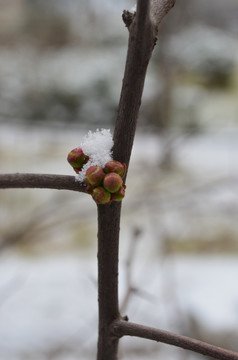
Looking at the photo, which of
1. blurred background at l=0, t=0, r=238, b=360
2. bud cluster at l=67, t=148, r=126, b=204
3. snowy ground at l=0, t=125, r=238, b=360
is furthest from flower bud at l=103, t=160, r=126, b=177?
snowy ground at l=0, t=125, r=238, b=360

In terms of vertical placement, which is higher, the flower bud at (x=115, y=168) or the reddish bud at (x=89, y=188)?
the flower bud at (x=115, y=168)

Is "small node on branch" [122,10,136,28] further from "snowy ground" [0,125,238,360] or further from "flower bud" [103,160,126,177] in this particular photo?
"snowy ground" [0,125,238,360]

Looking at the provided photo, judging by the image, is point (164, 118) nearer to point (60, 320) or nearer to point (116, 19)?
point (60, 320)

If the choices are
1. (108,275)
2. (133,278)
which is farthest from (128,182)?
(108,275)

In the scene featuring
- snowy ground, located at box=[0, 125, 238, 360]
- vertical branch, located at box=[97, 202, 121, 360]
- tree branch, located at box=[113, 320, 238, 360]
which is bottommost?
tree branch, located at box=[113, 320, 238, 360]

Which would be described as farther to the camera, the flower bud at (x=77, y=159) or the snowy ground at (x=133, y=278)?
the snowy ground at (x=133, y=278)

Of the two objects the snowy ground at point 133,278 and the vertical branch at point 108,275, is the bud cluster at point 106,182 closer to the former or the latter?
the vertical branch at point 108,275

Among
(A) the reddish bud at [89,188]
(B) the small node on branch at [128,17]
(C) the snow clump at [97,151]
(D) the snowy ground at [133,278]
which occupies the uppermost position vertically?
(D) the snowy ground at [133,278]

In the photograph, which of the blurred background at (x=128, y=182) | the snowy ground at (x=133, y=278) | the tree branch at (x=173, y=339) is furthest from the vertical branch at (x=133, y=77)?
the snowy ground at (x=133, y=278)
